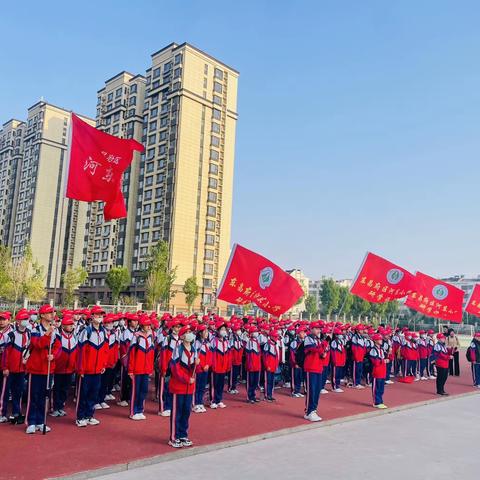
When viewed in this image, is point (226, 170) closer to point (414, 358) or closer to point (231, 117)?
point (231, 117)

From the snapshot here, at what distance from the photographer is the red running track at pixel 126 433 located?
661 centimetres

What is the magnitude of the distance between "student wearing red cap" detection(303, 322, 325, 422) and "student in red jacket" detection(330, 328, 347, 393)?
3.46 metres

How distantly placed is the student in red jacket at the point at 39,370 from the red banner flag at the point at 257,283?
5966mm

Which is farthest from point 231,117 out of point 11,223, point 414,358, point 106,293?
point 414,358

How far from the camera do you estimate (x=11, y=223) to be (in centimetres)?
8475

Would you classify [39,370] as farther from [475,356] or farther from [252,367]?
[475,356]

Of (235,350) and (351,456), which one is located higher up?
(235,350)

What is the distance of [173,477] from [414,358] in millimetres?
13951

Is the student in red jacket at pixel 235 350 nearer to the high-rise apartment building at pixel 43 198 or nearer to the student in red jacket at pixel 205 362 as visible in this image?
the student in red jacket at pixel 205 362

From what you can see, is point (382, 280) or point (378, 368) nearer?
point (378, 368)

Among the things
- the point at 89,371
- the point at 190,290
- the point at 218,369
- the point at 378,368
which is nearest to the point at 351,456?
the point at 218,369

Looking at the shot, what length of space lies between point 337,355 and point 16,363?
908cm

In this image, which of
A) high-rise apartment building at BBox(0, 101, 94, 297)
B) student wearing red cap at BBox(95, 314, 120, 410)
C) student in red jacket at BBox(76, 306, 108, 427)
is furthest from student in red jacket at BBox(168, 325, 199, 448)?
high-rise apartment building at BBox(0, 101, 94, 297)

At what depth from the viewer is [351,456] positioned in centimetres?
785
